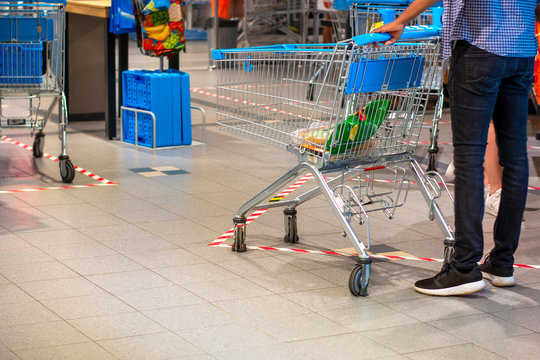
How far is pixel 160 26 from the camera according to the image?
282 inches

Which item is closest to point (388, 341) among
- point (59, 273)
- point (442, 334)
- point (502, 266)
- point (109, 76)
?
point (442, 334)

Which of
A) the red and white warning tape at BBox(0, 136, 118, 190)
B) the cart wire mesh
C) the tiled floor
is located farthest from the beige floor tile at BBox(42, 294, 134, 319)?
the red and white warning tape at BBox(0, 136, 118, 190)

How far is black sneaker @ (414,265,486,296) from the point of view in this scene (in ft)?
12.5

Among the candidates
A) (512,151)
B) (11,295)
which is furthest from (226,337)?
(512,151)

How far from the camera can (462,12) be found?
12.1ft

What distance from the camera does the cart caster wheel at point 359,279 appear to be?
3.78 meters

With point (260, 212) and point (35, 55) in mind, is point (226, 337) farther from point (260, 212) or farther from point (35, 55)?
point (35, 55)

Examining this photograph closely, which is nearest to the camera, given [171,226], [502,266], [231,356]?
[231,356]

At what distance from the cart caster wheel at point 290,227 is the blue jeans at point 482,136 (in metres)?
1.03

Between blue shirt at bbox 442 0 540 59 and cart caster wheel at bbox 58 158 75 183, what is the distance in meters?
3.16

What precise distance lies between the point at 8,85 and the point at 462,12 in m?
3.62

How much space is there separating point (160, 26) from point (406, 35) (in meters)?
3.62

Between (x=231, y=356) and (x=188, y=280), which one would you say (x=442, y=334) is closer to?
(x=231, y=356)

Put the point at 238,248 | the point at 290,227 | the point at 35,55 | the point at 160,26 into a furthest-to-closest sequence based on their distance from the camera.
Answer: the point at 160,26 < the point at 35,55 < the point at 290,227 < the point at 238,248
